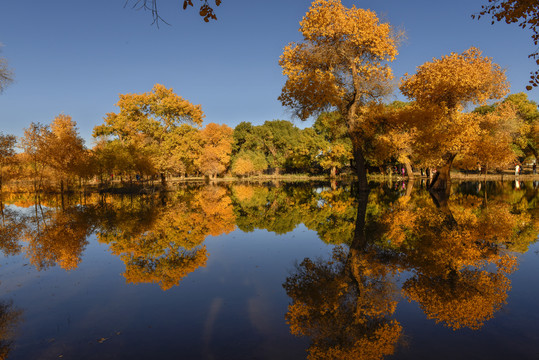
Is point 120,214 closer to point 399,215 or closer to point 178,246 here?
point 178,246

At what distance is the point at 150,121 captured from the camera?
43.9 meters

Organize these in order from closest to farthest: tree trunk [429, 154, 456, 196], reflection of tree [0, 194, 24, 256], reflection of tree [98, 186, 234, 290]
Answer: reflection of tree [98, 186, 234, 290]
reflection of tree [0, 194, 24, 256]
tree trunk [429, 154, 456, 196]

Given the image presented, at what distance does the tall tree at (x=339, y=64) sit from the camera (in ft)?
72.2

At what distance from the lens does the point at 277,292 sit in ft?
20.1

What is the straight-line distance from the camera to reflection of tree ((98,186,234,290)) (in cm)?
756

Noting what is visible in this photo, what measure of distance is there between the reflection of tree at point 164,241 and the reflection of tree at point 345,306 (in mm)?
3035

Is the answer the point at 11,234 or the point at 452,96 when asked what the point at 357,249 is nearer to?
the point at 11,234

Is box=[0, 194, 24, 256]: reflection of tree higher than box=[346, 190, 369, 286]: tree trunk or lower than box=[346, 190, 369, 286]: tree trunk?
lower

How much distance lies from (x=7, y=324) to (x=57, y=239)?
23.8 feet

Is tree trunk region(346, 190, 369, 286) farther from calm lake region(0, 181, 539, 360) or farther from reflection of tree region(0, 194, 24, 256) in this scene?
reflection of tree region(0, 194, 24, 256)

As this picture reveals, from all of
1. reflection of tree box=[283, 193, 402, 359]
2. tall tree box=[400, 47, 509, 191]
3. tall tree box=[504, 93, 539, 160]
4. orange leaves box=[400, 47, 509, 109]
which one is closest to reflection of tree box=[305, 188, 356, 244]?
reflection of tree box=[283, 193, 402, 359]

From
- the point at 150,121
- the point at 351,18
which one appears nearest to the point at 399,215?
the point at 351,18

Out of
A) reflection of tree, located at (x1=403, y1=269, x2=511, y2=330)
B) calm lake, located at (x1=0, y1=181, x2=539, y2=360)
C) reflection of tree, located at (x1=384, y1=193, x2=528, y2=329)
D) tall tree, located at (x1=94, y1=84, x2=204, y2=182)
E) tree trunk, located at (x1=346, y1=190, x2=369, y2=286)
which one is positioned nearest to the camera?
calm lake, located at (x1=0, y1=181, x2=539, y2=360)

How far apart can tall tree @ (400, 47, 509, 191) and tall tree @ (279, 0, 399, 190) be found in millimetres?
4309
